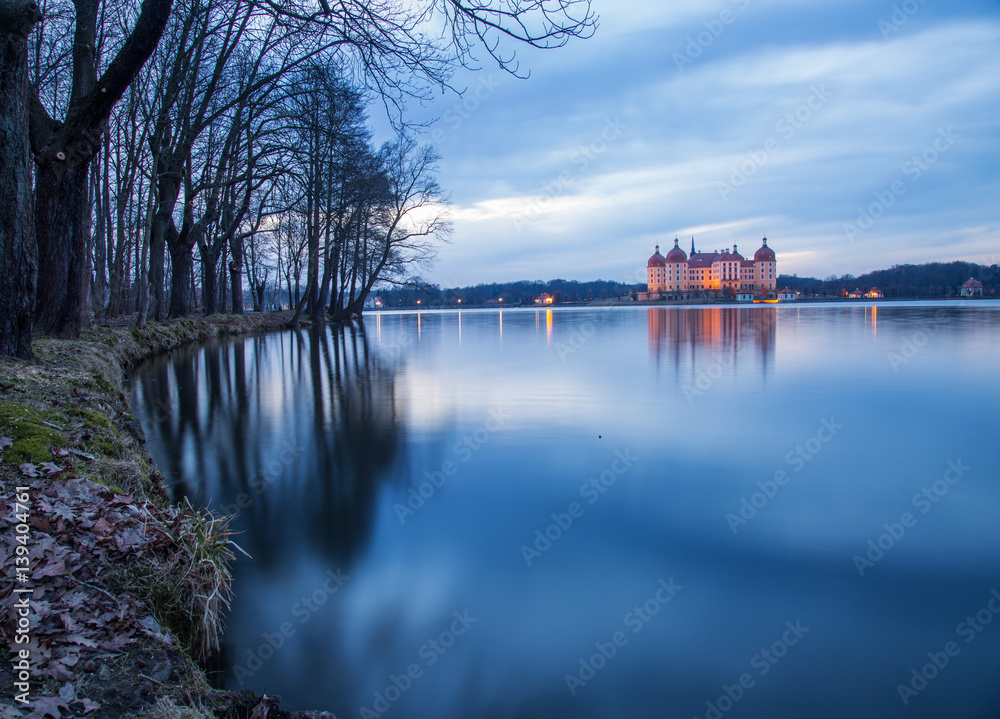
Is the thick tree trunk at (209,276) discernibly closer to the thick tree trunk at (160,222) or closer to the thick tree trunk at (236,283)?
the thick tree trunk at (236,283)

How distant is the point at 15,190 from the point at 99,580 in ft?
18.4

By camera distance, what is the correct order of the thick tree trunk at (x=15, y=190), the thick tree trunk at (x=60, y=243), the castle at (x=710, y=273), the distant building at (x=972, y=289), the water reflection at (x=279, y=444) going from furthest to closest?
the castle at (x=710, y=273)
the distant building at (x=972, y=289)
the thick tree trunk at (x=60, y=243)
the thick tree trunk at (x=15, y=190)
the water reflection at (x=279, y=444)

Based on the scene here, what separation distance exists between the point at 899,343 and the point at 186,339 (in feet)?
69.8

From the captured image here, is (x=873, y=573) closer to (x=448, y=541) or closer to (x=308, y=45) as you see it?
(x=448, y=541)

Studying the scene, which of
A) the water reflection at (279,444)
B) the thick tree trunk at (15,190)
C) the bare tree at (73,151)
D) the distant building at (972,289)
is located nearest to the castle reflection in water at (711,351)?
the water reflection at (279,444)

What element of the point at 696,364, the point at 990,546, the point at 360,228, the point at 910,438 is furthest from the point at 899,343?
the point at 360,228

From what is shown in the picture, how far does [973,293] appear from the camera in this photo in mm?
93062

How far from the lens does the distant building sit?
305ft

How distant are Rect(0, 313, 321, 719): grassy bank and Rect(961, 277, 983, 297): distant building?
11472cm

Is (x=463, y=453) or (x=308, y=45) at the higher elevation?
Answer: (x=308, y=45)

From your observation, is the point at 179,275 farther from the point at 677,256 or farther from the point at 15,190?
the point at 677,256

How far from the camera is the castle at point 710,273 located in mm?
129000

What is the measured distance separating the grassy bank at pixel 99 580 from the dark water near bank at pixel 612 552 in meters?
0.40

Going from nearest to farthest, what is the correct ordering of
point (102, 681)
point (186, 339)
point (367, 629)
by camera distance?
point (102, 681) < point (367, 629) < point (186, 339)
